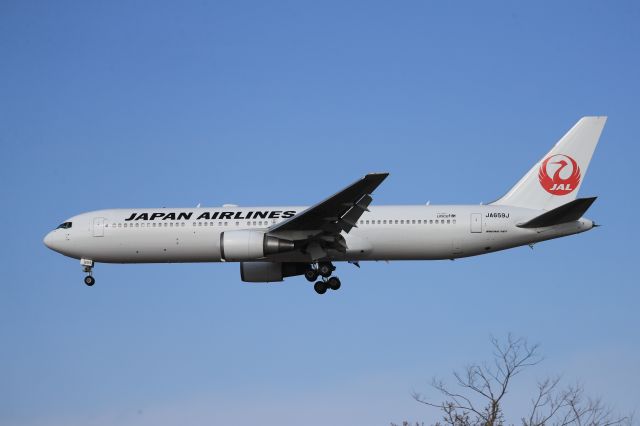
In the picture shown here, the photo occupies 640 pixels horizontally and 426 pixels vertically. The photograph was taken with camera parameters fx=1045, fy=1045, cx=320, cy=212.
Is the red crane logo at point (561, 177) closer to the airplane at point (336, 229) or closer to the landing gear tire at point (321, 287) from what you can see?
the airplane at point (336, 229)

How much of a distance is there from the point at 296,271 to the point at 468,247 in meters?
7.06

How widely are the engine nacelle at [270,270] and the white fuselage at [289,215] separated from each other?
135 centimetres

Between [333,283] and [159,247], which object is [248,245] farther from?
[159,247]

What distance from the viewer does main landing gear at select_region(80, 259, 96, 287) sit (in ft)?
136

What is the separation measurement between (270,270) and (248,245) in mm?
3982

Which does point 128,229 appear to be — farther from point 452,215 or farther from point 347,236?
point 452,215

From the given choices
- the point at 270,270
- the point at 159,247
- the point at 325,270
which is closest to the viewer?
the point at 325,270

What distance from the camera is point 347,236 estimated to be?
127ft

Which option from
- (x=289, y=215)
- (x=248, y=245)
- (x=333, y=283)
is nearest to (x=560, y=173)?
(x=333, y=283)

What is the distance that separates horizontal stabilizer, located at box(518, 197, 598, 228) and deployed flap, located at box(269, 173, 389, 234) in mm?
6029

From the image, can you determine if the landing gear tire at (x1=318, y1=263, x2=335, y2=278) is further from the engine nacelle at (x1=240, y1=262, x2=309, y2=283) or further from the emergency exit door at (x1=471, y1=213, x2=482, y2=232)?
the emergency exit door at (x1=471, y1=213, x2=482, y2=232)

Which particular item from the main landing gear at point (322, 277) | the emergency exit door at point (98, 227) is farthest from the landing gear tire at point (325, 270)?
the emergency exit door at point (98, 227)

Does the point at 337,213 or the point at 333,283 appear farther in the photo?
the point at 333,283

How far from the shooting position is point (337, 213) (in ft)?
121
